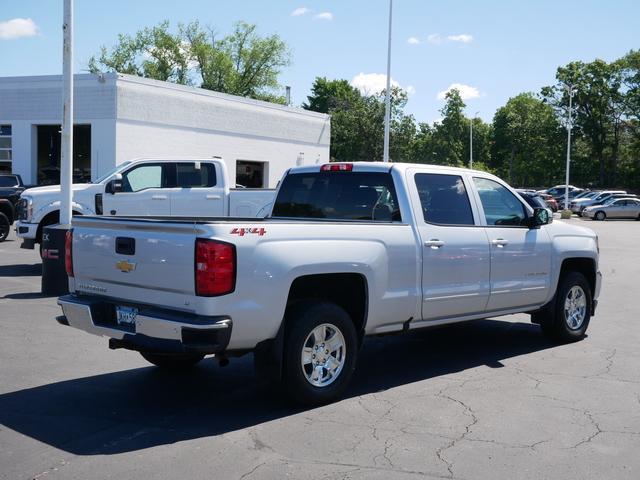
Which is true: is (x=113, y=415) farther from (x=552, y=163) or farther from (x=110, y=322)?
(x=552, y=163)

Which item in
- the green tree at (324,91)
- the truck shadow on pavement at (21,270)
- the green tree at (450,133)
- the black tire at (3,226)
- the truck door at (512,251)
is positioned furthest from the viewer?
the green tree at (324,91)

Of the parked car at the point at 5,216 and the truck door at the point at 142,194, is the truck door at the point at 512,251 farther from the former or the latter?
the parked car at the point at 5,216

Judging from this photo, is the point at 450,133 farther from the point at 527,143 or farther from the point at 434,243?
the point at 434,243

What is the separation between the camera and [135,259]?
5336mm

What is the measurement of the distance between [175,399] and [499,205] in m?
3.93

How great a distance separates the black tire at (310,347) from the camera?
5.38 m

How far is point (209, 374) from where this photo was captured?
672cm

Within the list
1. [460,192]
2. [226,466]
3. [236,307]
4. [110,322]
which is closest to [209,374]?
[110,322]

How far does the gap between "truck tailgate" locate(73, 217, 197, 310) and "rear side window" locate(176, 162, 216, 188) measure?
352 inches

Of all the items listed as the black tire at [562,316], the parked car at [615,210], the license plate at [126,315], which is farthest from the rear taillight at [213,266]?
the parked car at [615,210]

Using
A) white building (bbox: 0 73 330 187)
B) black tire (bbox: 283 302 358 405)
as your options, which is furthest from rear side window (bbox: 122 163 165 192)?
white building (bbox: 0 73 330 187)

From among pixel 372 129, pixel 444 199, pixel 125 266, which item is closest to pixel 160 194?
pixel 444 199

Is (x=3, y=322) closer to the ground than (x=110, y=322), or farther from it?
closer to the ground

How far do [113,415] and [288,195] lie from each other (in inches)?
117
